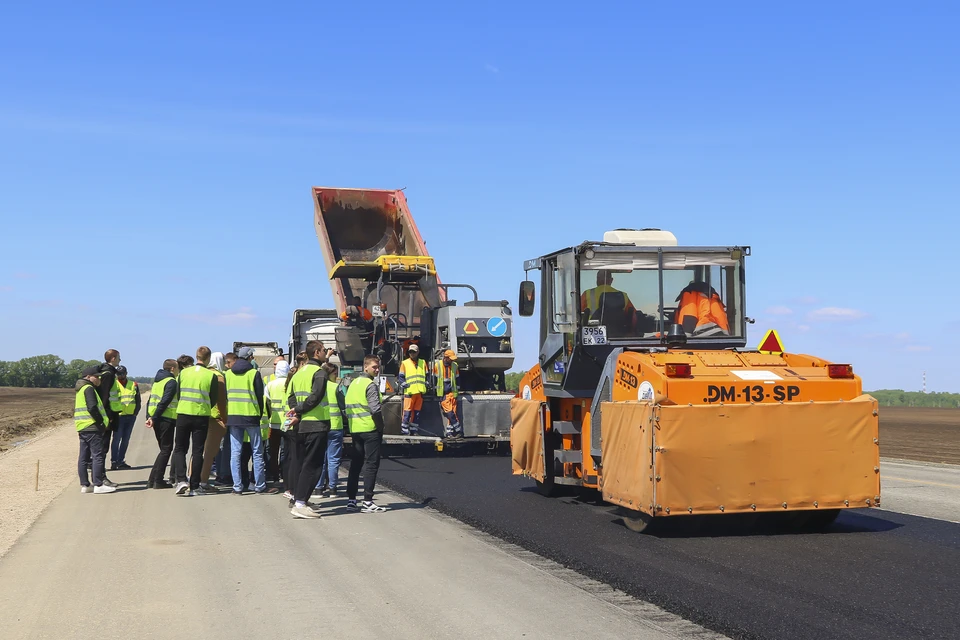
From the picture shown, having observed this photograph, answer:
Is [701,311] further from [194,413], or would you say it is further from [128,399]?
[128,399]

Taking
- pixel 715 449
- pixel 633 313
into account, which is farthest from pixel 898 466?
pixel 715 449

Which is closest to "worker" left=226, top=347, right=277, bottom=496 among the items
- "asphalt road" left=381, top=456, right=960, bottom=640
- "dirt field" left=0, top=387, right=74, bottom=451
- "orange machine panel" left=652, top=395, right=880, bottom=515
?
"asphalt road" left=381, top=456, right=960, bottom=640

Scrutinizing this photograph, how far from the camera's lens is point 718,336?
33.9 feet

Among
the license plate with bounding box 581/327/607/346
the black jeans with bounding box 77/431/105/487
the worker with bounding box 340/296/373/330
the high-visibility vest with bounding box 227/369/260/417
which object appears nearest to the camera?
the license plate with bounding box 581/327/607/346

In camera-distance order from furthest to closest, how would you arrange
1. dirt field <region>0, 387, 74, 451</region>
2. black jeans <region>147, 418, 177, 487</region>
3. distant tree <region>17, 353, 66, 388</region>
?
distant tree <region>17, 353, 66, 388</region> → dirt field <region>0, 387, 74, 451</region> → black jeans <region>147, 418, 177, 487</region>

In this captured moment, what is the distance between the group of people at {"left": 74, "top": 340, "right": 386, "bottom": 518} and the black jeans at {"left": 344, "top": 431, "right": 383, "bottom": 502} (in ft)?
0.04

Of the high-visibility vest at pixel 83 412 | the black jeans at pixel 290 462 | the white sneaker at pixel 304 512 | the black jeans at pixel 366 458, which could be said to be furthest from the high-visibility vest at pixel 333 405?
the high-visibility vest at pixel 83 412

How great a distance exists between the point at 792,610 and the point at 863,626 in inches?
18.5

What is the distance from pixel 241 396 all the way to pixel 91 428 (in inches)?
75.4

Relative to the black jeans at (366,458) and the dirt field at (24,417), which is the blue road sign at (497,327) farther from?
the dirt field at (24,417)

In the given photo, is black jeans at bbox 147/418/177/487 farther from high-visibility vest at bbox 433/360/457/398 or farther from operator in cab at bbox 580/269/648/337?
operator in cab at bbox 580/269/648/337

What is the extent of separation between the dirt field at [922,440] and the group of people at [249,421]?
1252cm

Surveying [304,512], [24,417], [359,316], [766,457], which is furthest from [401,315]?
[24,417]

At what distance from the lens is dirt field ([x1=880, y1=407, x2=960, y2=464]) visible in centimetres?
2035
